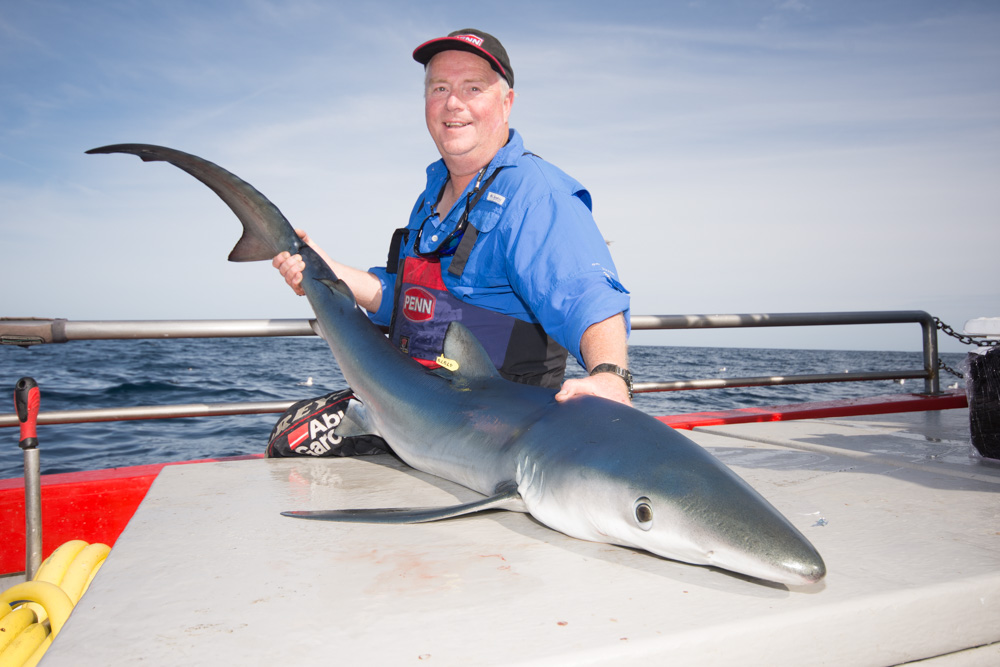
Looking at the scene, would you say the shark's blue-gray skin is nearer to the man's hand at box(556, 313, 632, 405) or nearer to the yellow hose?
the man's hand at box(556, 313, 632, 405)

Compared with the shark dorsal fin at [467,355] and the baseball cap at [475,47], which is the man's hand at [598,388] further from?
the baseball cap at [475,47]

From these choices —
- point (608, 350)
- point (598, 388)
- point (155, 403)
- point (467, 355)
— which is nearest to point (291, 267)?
point (467, 355)

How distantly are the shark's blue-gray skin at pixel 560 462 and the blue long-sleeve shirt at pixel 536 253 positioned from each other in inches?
13.3

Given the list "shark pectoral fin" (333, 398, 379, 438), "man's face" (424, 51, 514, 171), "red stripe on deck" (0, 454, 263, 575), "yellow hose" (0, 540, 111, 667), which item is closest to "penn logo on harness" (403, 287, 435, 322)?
"shark pectoral fin" (333, 398, 379, 438)

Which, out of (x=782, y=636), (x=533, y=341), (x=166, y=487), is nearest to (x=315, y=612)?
(x=782, y=636)

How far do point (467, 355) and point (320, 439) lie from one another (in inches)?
39.6

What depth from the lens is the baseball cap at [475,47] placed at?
3.00 m

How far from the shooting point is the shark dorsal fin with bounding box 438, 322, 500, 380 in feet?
7.70

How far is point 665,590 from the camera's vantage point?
4.52 feet

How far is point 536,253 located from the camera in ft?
8.26

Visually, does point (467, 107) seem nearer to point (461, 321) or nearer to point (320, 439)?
point (461, 321)

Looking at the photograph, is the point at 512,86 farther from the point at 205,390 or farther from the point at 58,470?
the point at 205,390

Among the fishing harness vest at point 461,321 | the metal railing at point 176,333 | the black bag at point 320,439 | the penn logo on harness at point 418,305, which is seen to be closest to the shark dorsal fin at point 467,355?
the fishing harness vest at point 461,321

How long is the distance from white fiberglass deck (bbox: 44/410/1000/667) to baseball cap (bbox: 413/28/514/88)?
202 cm
